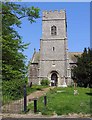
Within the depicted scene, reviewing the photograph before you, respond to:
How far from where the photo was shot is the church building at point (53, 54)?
5744cm

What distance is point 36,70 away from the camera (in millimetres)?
60938

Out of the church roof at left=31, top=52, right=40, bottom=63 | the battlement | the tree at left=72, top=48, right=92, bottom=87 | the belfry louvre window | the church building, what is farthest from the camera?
the church roof at left=31, top=52, right=40, bottom=63

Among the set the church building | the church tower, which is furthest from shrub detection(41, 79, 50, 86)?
the church tower

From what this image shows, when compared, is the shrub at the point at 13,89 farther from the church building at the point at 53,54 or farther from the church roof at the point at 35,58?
the church roof at the point at 35,58

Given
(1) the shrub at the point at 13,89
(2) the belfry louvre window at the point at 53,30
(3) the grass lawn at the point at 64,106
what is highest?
(2) the belfry louvre window at the point at 53,30

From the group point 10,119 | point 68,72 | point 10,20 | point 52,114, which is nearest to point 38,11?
point 10,20

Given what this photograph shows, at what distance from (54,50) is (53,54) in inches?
37.2

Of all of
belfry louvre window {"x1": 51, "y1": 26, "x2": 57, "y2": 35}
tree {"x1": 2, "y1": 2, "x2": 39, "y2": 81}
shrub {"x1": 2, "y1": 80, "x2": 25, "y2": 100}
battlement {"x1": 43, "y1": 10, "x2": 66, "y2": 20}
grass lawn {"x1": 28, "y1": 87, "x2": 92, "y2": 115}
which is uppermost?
battlement {"x1": 43, "y1": 10, "x2": 66, "y2": 20}

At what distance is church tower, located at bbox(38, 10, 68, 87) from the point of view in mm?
57531

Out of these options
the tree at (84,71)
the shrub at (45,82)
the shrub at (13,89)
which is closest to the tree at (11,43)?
the shrub at (13,89)

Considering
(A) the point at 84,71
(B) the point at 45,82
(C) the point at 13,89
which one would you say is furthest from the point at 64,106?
(B) the point at 45,82

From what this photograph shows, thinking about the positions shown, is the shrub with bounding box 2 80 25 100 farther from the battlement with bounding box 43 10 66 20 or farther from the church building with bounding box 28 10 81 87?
the battlement with bounding box 43 10 66 20

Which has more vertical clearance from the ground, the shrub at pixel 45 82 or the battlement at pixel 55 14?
the battlement at pixel 55 14

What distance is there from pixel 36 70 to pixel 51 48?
630cm
